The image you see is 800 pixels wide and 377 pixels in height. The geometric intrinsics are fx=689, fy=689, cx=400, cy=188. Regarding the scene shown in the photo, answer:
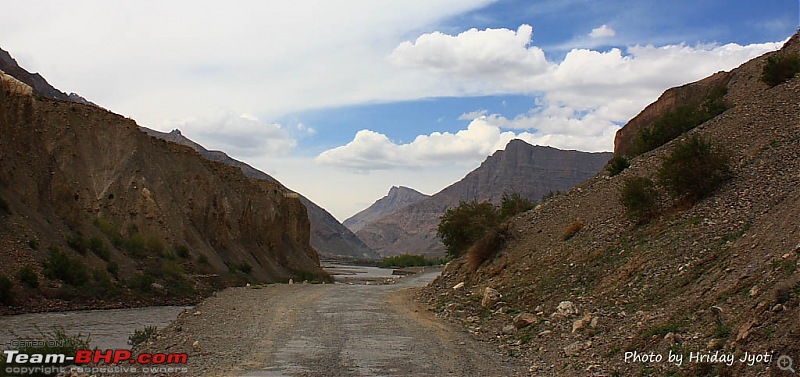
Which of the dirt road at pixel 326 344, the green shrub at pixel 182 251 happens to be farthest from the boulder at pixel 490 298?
the green shrub at pixel 182 251

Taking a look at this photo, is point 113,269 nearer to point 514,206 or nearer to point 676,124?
point 514,206

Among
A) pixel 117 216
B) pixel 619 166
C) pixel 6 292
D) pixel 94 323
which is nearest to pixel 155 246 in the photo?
pixel 117 216

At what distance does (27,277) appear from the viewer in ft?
88.1

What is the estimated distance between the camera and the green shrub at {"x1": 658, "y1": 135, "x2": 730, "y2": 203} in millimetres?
18500

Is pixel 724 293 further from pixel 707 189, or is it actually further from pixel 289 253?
pixel 289 253

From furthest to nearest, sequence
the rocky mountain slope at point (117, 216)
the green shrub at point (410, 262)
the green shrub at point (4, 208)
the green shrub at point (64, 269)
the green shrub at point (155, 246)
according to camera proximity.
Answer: the green shrub at point (410, 262), the green shrub at point (155, 246), the green shrub at point (4, 208), the rocky mountain slope at point (117, 216), the green shrub at point (64, 269)

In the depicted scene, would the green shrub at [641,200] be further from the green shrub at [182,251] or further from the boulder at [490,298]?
the green shrub at [182,251]

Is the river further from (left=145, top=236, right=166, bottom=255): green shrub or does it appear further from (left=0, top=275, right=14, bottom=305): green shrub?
(left=145, top=236, right=166, bottom=255): green shrub

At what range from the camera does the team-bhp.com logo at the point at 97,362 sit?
11.2 m

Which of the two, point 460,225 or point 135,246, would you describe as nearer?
point 460,225

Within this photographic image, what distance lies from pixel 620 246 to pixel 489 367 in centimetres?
833

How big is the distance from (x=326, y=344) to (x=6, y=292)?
16.8m

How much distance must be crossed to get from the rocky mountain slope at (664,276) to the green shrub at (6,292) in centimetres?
1537

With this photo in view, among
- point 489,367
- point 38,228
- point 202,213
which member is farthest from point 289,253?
point 489,367
